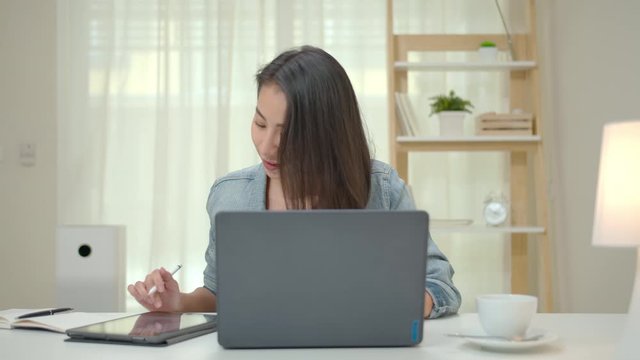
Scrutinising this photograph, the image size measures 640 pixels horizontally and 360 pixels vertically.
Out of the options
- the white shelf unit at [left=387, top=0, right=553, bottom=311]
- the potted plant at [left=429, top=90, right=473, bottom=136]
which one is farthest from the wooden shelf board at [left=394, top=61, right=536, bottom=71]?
the potted plant at [left=429, top=90, right=473, bottom=136]

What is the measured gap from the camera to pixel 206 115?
393 centimetres

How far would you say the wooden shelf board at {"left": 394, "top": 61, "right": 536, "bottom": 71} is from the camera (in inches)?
140

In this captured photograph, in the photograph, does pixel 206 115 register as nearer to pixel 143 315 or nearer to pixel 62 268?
pixel 62 268

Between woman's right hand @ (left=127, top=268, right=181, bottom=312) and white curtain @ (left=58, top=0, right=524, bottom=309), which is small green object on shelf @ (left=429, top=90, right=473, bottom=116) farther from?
woman's right hand @ (left=127, top=268, right=181, bottom=312)

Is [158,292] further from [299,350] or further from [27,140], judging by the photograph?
[27,140]

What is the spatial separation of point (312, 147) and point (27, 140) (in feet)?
9.15

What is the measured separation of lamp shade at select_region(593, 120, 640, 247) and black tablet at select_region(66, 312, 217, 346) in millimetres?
620

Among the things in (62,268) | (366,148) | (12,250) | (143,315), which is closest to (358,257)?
(143,315)

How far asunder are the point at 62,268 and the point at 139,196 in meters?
0.90

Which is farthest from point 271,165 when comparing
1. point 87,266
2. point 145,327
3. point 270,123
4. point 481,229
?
point 481,229

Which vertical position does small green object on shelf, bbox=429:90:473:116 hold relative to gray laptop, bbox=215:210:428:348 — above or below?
A: above

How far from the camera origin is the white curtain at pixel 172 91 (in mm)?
3920

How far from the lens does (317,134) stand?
64.7 inches

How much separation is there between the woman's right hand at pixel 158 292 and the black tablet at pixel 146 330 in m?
0.07
